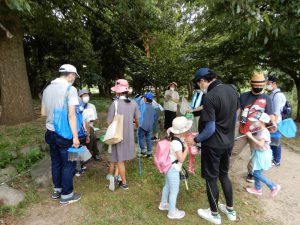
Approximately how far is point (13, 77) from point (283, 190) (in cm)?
717

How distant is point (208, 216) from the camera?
342cm

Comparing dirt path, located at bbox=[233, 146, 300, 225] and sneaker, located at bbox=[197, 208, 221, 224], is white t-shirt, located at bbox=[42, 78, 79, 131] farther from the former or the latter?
dirt path, located at bbox=[233, 146, 300, 225]

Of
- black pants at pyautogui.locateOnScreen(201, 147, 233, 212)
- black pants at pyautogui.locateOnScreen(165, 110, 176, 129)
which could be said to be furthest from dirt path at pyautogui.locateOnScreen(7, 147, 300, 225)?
black pants at pyautogui.locateOnScreen(165, 110, 176, 129)

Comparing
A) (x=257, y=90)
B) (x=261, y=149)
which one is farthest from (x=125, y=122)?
(x=261, y=149)

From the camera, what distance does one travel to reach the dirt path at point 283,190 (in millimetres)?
3686

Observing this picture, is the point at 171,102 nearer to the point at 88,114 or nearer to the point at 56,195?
the point at 88,114

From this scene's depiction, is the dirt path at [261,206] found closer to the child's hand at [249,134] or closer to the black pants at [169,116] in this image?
the child's hand at [249,134]

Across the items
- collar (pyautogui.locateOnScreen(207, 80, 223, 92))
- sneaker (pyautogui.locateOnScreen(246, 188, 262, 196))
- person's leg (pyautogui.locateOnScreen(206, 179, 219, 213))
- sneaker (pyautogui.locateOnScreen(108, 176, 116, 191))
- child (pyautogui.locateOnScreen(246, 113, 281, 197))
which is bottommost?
sneaker (pyautogui.locateOnScreen(246, 188, 262, 196))

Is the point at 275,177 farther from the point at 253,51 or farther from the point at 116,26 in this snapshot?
the point at 116,26

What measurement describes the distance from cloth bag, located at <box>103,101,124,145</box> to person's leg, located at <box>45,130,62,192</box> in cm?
75

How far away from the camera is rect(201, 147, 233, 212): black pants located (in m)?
3.13

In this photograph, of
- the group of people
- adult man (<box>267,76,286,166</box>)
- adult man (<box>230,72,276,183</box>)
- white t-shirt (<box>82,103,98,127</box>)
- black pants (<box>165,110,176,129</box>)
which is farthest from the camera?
black pants (<box>165,110,176,129</box>)

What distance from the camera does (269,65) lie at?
1018cm

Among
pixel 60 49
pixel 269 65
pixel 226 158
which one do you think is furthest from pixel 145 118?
pixel 60 49
